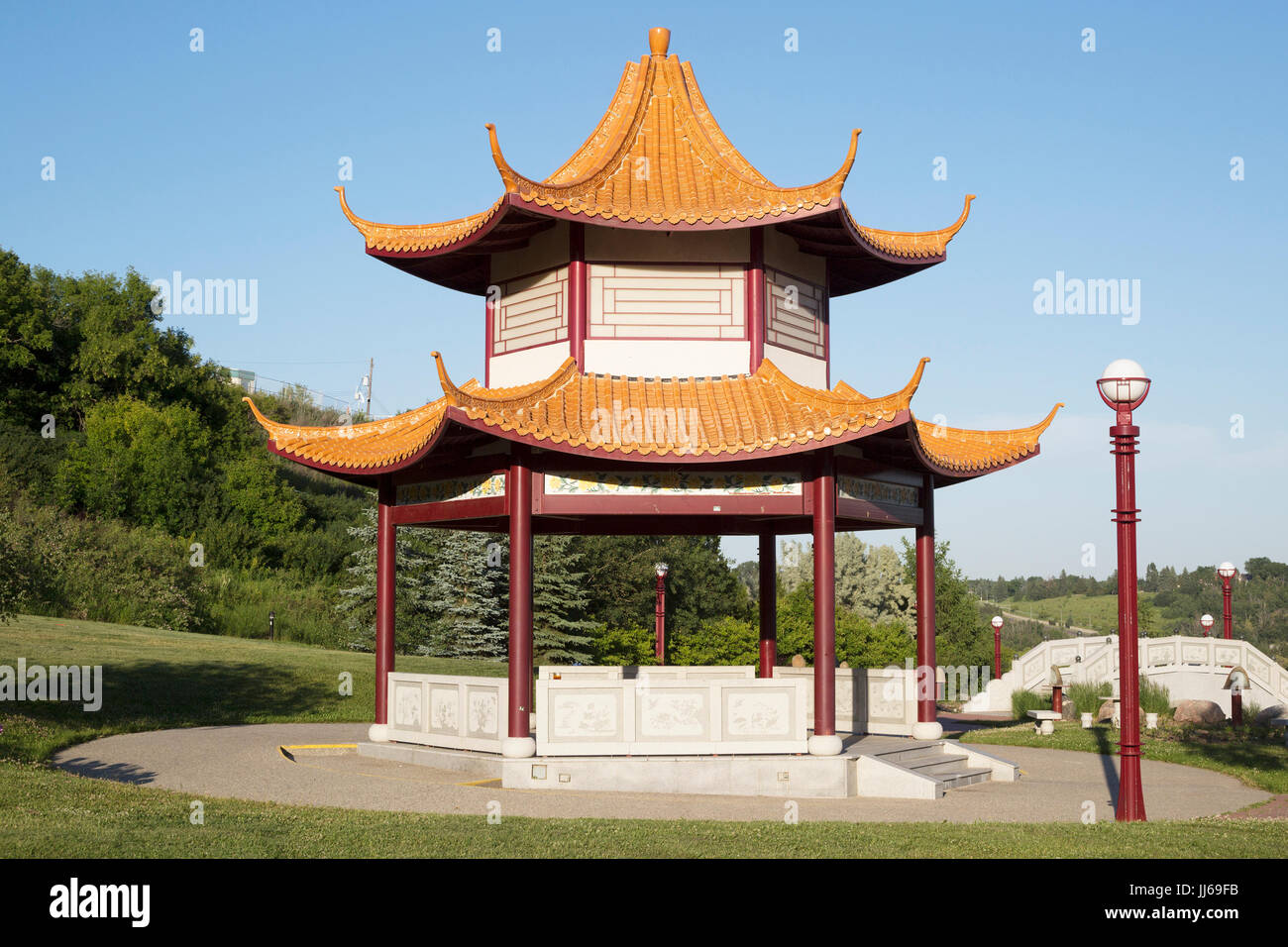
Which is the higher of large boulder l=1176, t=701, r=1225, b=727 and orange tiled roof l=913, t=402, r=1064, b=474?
orange tiled roof l=913, t=402, r=1064, b=474

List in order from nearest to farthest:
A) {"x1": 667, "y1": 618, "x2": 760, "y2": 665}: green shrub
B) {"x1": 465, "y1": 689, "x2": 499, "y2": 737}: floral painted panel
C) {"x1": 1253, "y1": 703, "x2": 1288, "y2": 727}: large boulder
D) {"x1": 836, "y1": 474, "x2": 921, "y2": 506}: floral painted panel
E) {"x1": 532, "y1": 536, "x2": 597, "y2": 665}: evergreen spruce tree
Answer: {"x1": 465, "y1": 689, "x2": 499, "y2": 737}: floral painted panel → {"x1": 836, "y1": 474, "x2": 921, "y2": 506}: floral painted panel → {"x1": 1253, "y1": 703, "x2": 1288, "y2": 727}: large boulder → {"x1": 667, "y1": 618, "x2": 760, "y2": 665}: green shrub → {"x1": 532, "y1": 536, "x2": 597, "y2": 665}: evergreen spruce tree

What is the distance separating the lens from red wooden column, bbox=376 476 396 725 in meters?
17.3

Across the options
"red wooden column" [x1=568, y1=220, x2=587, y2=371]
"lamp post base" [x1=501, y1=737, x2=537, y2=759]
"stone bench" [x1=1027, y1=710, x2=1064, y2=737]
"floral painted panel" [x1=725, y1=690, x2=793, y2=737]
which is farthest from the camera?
"stone bench" [x1=1027, y1=710, x2=1064, y2=737]

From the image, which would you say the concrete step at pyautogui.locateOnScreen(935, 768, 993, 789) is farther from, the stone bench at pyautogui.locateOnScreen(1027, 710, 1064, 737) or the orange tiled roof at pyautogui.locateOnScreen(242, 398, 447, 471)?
the orange tiled roof at pyautogui.locateOnScreen(242, 398, 447, 471)

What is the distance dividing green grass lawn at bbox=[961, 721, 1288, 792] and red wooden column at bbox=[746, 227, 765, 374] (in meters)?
9.09

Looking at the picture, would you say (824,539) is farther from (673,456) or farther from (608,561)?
(608,561)

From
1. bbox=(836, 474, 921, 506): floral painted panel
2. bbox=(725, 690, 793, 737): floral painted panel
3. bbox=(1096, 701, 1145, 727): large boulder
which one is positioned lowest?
bbox=(1096, 701, 1145, 727): large boulder

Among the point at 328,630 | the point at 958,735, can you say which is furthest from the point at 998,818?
the point at 328,630

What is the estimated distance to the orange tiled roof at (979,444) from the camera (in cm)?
1720

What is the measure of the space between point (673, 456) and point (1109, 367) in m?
5.00

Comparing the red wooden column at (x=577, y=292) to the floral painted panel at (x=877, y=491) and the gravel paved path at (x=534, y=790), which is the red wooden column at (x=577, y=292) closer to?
the floral painted panel at (x=877, y=491)

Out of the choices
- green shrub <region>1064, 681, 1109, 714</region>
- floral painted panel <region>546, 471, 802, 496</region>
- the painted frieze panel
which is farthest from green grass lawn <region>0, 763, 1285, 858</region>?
green shrub <region>1064, 681, 1109, 714</region>

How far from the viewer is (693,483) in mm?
15023
